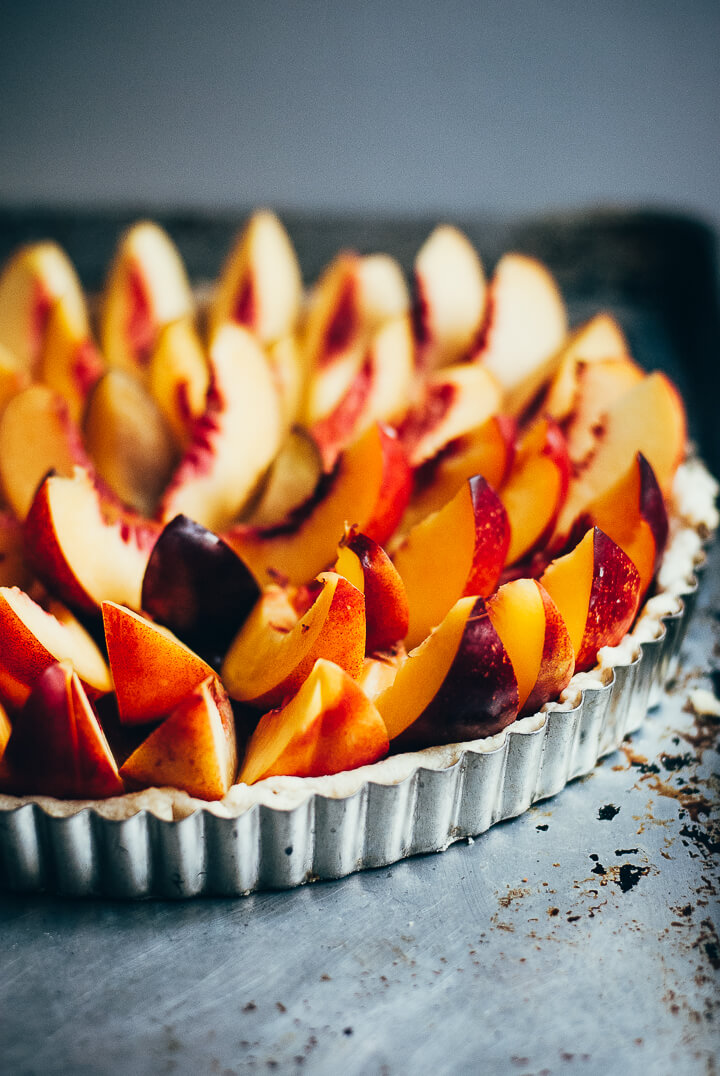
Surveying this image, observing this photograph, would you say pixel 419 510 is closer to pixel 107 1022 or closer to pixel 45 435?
pixel 45 435

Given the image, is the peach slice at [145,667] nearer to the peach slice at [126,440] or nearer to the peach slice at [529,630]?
the peach slice at [529,630]

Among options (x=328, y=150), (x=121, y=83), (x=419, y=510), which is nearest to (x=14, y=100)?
(x=121, y=83)

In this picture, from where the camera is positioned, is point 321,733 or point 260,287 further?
point 260,287

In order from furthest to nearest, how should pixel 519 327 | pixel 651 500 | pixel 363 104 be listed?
pixel 363 104
pixel 519 327
pixel 651 500

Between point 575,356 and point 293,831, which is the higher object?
point 575,356

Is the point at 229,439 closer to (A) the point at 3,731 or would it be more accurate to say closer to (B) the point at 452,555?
(B) the point at 452,555

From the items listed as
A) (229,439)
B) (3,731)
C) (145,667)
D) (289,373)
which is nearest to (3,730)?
(3,731)

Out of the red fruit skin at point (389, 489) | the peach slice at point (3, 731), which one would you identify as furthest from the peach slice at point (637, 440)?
the peach slice at point (3, 731)
